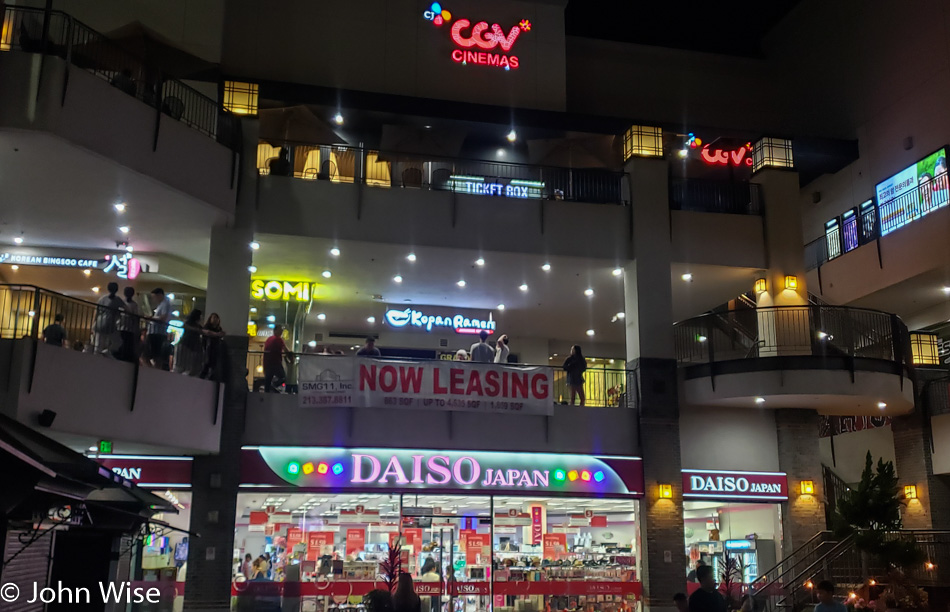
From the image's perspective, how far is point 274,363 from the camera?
1811 centimetres

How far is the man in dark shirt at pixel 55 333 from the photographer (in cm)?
1382

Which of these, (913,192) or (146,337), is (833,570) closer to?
(913,192)

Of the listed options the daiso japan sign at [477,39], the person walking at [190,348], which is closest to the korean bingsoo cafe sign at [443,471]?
the person walking at [190,348]

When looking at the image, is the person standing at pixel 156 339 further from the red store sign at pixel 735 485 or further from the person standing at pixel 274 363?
the red store sign at pixel 735 485

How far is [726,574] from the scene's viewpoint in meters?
17.7

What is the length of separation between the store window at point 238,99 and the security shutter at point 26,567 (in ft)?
37.9

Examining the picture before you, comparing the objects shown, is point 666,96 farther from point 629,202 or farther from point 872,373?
point 872,373

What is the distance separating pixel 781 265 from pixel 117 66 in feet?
49.6

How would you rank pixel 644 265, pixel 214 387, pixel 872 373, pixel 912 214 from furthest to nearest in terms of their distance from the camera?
pixel 912 214 < pixel 644 265 < pixel 872 373 < pixel 214 387

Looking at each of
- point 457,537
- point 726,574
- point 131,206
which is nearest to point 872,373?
point 726,574

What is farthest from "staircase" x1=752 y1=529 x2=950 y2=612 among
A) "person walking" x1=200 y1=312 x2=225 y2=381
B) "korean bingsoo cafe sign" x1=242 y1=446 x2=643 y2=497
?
"person walking" x1=200 y1=312 x2=225 y2=381

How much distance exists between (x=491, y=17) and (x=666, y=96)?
592cm

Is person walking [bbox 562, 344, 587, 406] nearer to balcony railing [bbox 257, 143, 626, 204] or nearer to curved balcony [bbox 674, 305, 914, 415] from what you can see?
curved balcony [bbox 674, 305, 914, 415]

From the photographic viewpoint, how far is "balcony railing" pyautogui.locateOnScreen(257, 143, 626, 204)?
19.5 m
